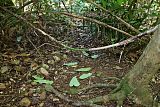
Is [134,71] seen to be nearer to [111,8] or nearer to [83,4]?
[111,8]

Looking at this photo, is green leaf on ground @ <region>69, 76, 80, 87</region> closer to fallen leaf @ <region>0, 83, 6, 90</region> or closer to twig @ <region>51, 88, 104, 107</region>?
twig @ <region>51, 88, 104, 107</region>

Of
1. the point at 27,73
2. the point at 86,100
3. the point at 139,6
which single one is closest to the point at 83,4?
the point at 139,6

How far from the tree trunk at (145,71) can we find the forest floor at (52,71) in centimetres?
10

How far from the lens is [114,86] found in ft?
7.89

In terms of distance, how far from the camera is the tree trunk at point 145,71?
6.54 feet

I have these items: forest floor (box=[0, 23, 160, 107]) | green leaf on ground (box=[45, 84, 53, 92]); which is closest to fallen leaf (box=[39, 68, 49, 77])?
forest floor (box=[0, 23, 160, 107])

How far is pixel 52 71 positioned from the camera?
9.11ft

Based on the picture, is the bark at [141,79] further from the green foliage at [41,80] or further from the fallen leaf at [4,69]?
the fallen leaf at [4,69]

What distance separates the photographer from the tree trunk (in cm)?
199

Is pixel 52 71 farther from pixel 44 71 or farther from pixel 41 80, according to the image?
pixel 41 80

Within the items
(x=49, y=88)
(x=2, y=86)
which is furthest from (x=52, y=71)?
(x=2, y=86)

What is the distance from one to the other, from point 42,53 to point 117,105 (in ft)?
3.91

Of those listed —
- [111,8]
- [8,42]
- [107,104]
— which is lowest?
[107,104]

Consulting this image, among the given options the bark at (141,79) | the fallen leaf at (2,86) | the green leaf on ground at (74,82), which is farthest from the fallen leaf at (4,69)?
the bark at (141,79)
